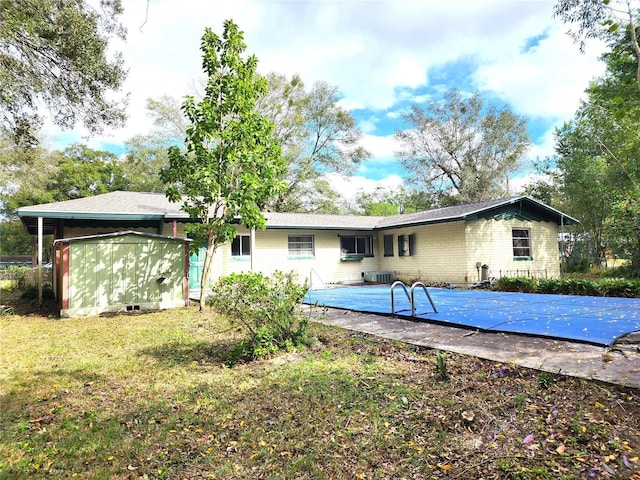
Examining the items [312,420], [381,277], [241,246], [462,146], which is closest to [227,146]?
[241,246]

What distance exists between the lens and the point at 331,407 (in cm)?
307

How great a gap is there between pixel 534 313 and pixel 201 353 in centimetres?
580

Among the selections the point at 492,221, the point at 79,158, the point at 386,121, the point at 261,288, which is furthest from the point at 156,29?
the point at 79,158

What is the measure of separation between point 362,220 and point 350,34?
10.2 meters

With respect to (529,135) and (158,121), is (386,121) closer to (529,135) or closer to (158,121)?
(529,135)

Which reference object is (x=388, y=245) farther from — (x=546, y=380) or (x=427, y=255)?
(x=546, y=380)

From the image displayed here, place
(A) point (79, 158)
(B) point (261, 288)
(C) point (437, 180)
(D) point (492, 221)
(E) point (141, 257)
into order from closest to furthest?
(B) point (261, 288) → (E) point (141, 257) → (D) point (492, 221) → (C) point (437, 180) → (A) point (79, 158)

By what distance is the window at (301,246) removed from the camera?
15.2 meters

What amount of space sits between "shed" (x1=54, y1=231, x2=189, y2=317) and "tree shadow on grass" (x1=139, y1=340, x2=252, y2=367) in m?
3.89

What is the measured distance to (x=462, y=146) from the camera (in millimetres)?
26641

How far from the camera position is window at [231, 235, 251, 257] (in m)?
13.9

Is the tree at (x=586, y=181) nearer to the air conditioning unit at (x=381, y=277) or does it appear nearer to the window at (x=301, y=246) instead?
the air conditioning unit at (x=381, y=277)

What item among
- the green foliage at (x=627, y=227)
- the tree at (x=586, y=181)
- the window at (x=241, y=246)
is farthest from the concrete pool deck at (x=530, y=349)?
the tree at (x=586, y=181)

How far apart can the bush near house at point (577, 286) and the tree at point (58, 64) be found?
38.2ft
